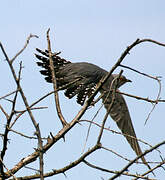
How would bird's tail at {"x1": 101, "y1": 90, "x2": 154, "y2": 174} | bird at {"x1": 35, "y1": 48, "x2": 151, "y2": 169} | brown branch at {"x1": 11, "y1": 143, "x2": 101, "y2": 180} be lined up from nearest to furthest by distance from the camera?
brown branch at {"x1": 11, "y1": 143, "x2": 101, "y2": 180}, bird's tail at {"x1": 101, "y1": 90, "x2": 154, "y2": 174}, bird at {"x1": 35, "y1": 48, "x2": 151, "y2": 169}

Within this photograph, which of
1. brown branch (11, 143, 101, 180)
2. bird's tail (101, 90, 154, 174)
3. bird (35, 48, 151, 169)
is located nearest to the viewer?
brown branch (11, 143, 101, 180)

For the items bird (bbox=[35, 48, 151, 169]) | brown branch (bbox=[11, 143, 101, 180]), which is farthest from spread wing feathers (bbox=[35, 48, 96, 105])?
brown branch (bbox=[11, 143, 101, 180])

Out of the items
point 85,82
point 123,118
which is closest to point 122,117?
point 123,118

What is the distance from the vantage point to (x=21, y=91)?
2826 millimetres

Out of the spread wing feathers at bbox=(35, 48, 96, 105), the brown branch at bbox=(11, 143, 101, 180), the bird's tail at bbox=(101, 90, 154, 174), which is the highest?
the spread wing feathers at bbox=(35, 48, 96, 105)

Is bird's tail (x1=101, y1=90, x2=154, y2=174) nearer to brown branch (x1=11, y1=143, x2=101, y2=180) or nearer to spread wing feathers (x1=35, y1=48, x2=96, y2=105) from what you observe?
spread wing feathers (x1=35, y1=48, x2=96, y2=105)

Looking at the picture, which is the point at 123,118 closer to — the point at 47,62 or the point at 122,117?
the point at 122,117

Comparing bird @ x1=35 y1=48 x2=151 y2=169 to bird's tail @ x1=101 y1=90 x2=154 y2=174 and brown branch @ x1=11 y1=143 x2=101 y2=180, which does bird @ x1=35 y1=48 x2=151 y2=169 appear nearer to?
bird's tail @ x1=101 y1=90 x2=154 y2=174

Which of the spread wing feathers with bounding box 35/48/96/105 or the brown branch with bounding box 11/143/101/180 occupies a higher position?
the spread wing feathers with bounding box 35/48/96/105

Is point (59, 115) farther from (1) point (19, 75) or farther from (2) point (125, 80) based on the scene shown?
(2) point (125, 80)

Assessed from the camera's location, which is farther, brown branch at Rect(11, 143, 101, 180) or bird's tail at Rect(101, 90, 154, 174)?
bird's tail at Rect(101, 90, 154, 174)

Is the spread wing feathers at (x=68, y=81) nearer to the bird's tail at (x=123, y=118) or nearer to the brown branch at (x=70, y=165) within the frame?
the bird's tail at (x=123, y=118)

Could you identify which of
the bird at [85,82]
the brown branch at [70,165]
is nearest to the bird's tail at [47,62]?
the bird at [85,82]

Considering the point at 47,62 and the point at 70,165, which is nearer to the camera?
the point at 70,165
